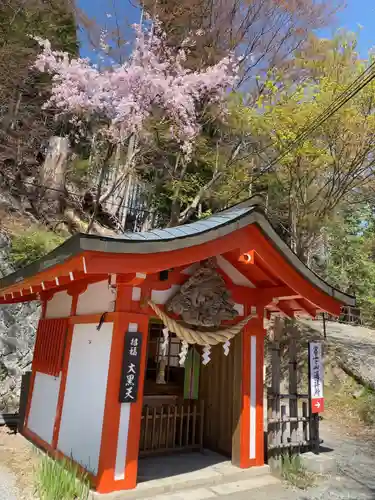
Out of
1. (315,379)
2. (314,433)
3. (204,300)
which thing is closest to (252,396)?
(315,379)

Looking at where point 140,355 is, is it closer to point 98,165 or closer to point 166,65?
point 166,65

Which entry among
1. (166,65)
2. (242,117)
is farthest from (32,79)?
(242,117)

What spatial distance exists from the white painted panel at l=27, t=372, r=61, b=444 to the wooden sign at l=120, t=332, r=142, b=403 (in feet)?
6.99

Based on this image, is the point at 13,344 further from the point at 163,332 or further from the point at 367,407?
the point at 367,407

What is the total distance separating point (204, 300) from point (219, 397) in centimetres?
245

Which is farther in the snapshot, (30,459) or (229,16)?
(229,16)

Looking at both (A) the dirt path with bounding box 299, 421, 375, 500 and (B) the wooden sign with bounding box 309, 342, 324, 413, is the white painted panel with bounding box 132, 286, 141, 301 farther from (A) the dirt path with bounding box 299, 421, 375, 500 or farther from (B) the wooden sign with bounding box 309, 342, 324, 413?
(B) the wooden sign with bounding box 309, 342, 324, 413

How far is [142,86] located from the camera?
12219 mm

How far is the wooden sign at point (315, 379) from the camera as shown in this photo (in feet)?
23.5

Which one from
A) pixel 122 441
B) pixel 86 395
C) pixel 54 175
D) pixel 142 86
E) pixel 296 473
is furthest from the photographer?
pixel 54 175

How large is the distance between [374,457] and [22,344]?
32.8 ft

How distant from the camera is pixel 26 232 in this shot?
1396 centimetres

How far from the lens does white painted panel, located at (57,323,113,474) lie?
5.02 m

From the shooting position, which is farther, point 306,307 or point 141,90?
point 141,90
